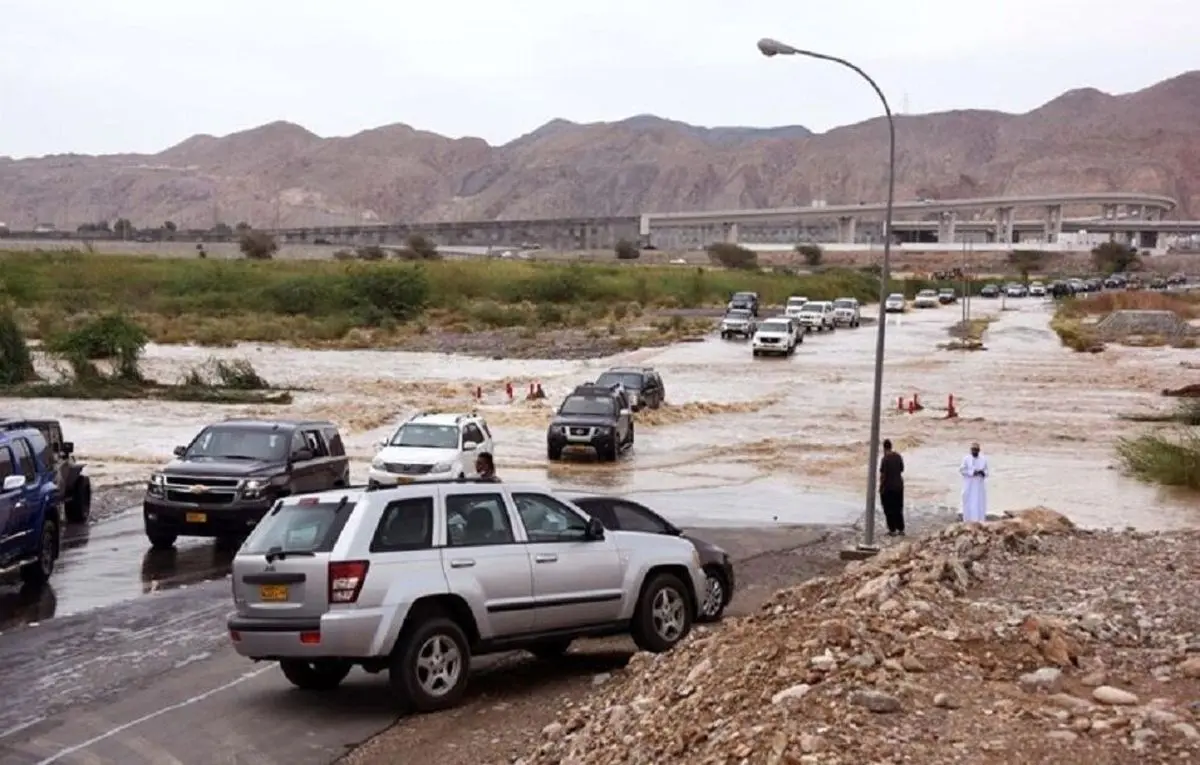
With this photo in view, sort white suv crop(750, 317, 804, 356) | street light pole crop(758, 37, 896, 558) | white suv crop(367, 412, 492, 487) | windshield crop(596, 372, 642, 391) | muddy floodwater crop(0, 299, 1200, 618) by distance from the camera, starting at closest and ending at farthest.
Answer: street light pole crop(758, 37, 896, 558)
white suv crop(367, 412, 492, 487)
muddy floodwater crop(0, 299, 1200, 618)
windshield crop(596, 372, 642, 391)
white suv crop(750, 317, 804, 356)

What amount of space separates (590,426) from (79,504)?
13.6 meters

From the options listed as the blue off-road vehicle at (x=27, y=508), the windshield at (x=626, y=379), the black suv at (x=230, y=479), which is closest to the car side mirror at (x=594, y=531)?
the blue off-road vehicle at (x=27, y=508)

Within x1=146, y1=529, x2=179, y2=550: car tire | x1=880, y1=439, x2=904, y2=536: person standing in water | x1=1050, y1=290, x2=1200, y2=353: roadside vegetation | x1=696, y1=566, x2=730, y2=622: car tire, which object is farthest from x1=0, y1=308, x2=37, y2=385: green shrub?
x1=1050, y1=290, x2=1200, y2=353: roadside vegetation

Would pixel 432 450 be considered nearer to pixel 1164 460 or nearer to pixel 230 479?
pixel 230 479

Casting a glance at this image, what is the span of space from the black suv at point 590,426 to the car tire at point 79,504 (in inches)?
510

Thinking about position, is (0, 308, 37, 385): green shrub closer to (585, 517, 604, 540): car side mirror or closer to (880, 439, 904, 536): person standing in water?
(880, 439, 904, 536): person standing in water

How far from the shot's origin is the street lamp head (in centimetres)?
2106

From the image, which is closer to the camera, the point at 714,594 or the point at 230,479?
the point at 714,594

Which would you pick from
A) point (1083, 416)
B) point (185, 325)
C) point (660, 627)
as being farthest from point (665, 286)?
point (660, 627)

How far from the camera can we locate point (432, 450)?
95.7ft

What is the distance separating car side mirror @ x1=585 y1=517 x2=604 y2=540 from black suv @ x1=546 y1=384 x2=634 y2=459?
74.2 ft

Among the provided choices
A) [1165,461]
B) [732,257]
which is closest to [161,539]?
[1165,461]

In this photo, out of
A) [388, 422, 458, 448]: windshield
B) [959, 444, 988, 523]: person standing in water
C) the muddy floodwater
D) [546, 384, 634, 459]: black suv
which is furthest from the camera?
[546, 384, 634, 459]: black suv

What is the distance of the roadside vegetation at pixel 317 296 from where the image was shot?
9012cm
